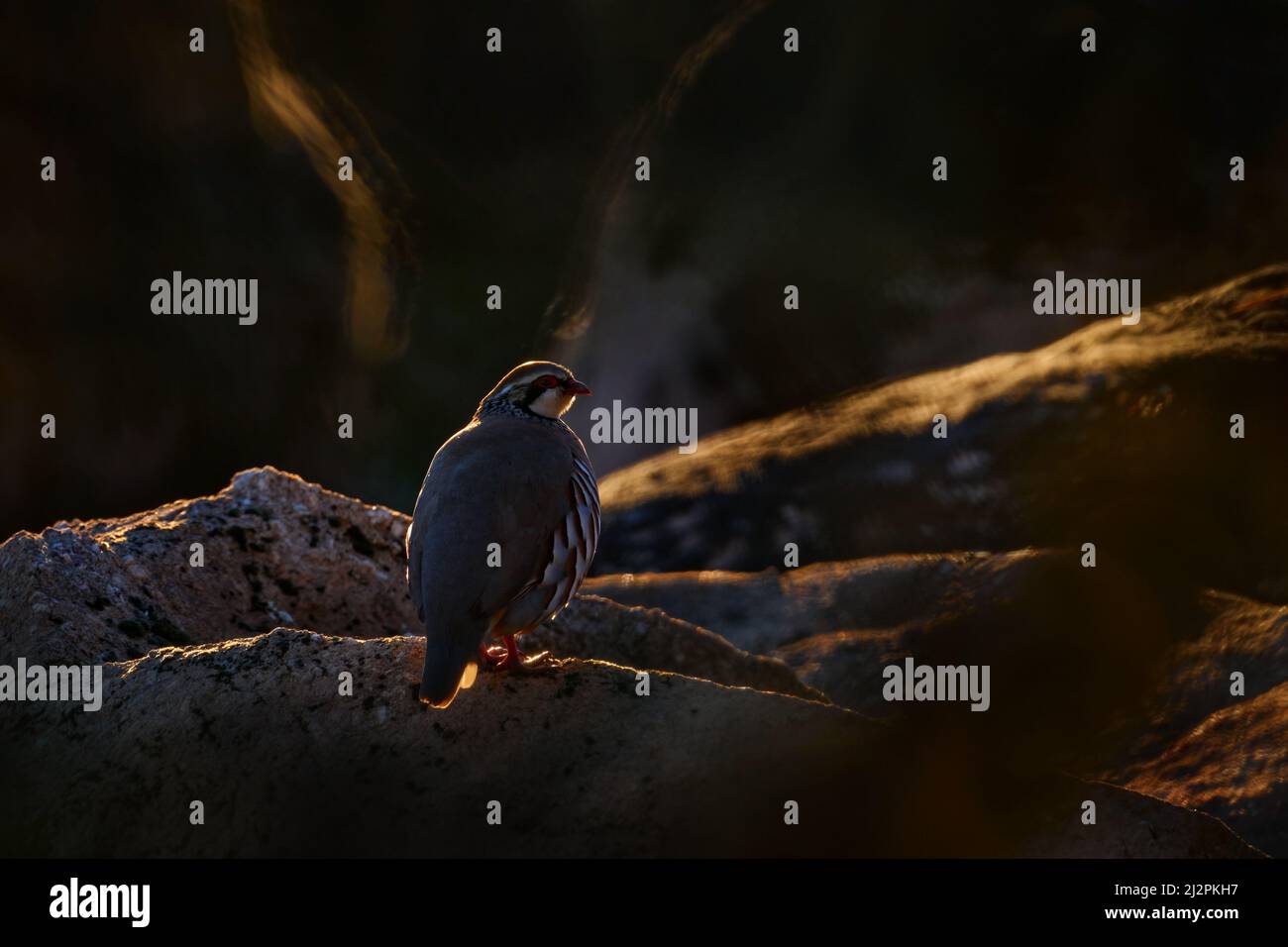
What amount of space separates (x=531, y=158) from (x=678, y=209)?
6.86 feet

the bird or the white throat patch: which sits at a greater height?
the white throat patch

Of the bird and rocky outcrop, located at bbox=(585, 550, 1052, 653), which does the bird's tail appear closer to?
the bird

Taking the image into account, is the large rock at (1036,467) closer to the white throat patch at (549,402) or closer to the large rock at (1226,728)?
the large rock at (1226,728)

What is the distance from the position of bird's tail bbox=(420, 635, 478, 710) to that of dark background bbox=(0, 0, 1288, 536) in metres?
6.91

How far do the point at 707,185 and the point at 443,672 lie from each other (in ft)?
29.4

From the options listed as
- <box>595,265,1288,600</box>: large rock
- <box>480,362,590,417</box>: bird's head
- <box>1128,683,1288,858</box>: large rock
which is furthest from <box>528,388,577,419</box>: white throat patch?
<box>595,265,1288,600</box>: large rock

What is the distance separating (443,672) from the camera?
5.57 metres

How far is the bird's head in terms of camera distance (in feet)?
24.1

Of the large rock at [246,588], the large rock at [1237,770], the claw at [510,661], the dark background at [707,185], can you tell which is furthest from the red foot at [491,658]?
the dark background at [707,185]

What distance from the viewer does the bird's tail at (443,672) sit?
18.1ft

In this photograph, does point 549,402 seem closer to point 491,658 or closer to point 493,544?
point 493,544

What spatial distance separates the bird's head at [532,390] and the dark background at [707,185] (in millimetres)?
5032

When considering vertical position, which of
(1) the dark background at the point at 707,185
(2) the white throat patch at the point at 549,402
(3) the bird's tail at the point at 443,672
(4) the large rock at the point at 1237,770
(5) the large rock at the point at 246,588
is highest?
(1) the dark background at the point at 707,185

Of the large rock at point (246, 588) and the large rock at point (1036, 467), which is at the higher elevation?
the large rock at point (1036, 467)
